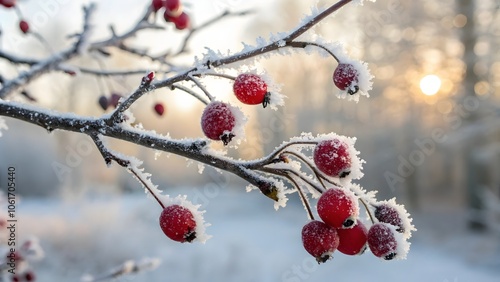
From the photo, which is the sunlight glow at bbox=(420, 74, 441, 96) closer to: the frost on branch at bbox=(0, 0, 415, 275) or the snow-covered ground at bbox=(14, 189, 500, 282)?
the snow-covered ground at bbox=(14, 189, 500, 282)

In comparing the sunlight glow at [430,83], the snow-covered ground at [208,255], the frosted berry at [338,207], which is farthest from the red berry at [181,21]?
the sunlight glow at [430,83]

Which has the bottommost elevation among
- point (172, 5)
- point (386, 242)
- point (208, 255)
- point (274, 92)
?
point (386, 242)

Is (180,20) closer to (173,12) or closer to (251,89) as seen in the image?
(173,12)

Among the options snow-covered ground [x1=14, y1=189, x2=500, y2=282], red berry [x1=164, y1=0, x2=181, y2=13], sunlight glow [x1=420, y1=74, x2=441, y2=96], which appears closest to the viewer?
red berry [x1=164, y1=0, x2=181, y2=13]

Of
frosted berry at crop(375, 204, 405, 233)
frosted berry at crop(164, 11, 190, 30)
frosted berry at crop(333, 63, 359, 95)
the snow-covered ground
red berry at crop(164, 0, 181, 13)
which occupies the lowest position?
frosted berry at crop(375, 204, 405, 233)

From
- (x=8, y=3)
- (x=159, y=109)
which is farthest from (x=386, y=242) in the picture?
(x=8, y=3)

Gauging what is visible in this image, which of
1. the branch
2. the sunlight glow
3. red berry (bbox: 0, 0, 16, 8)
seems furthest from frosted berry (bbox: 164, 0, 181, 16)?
the sunlight glow
